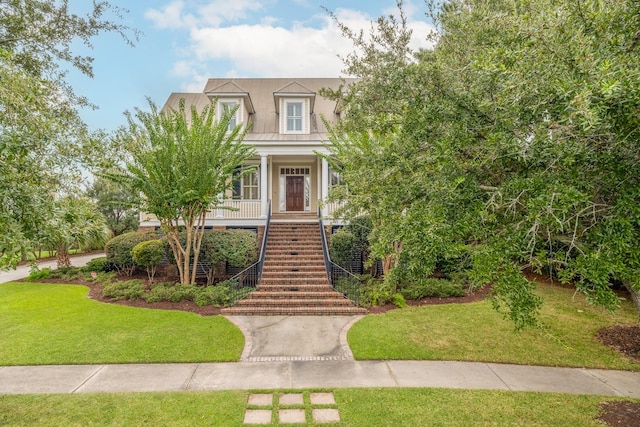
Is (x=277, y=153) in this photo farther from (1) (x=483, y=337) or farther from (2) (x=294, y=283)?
(1) (x=483, y=337)

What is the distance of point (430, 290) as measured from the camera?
10.1 metres

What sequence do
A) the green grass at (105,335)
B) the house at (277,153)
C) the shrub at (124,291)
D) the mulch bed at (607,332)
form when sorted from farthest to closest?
1. the house at (277,153)
2. the shrub at (124,291)
3. the green grass at (105,335)
4. the mulch bed at (607,332)

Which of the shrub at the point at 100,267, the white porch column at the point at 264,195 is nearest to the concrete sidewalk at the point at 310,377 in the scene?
the shrub at the point at 100,267

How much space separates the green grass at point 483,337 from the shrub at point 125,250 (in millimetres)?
8751

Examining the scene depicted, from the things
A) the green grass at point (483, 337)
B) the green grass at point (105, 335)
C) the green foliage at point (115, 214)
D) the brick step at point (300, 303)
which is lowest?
the green grass at point (483, 337)

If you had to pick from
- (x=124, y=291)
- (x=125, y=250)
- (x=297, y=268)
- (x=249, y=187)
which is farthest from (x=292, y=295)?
(x=249, y=187)

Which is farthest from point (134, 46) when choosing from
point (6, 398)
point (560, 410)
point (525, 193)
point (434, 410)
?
point (560, 410)

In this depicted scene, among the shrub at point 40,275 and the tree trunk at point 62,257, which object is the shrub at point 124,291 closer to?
the shrub at point 40,275

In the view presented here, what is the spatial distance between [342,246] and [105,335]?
705 centimetres

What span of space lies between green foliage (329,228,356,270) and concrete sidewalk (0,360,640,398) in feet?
18.7

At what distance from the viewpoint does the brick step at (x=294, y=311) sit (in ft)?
28.7

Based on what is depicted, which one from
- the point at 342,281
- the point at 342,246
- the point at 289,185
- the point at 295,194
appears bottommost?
the point at 342,281

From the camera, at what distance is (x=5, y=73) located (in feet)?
11.4

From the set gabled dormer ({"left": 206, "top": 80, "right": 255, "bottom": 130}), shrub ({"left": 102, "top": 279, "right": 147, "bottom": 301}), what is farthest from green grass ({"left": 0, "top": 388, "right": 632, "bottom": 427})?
gabled dormer ({"left": 206, "top": 80, "right": 255, "bottom": 130})
